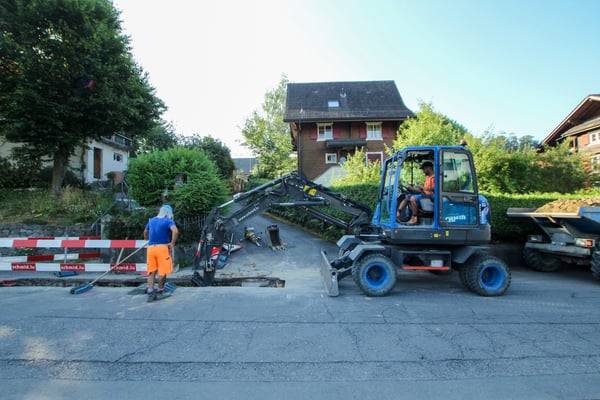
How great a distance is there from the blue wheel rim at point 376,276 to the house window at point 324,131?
20742mm

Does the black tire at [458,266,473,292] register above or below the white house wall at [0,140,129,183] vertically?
below

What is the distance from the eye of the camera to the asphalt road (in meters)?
3.16

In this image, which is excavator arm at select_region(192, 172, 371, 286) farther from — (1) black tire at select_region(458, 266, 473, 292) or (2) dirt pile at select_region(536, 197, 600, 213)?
(2) dirt pile at select_region(536, 197, 600, 213)

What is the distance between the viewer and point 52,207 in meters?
11.9

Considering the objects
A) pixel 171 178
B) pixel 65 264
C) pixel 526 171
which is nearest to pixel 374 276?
pixel 65 264

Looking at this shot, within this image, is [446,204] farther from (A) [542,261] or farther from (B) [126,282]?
(B) [126,282]

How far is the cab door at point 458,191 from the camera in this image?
→ 6.44 m

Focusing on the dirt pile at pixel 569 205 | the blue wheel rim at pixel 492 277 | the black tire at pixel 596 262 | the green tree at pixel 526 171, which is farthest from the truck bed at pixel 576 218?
the green tree at pixel 526 171

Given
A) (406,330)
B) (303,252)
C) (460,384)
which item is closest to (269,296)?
(406,330)

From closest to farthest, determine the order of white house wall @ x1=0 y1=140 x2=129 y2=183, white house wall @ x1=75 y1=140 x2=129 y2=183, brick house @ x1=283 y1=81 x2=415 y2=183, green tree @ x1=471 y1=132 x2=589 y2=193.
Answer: green tree @ x1=471 y1=132 x2=589 y2=193 → white house wall @ x1=0 y1=140 x2=129 y2=183 → white house wall @ x1=75 y1=140 x2=129 y2=183 → brick house @ x1=283 y1=81 x2=415 y2=183

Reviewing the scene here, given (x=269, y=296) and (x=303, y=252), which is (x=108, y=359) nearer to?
(x=269, y=296)

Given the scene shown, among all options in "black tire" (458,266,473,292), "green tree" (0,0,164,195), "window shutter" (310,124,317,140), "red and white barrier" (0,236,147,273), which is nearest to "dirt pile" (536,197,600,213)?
"black tire" (458,266,473,292)

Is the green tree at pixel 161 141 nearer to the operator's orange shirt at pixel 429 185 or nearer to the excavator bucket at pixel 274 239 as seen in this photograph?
the excavator bucket at pixel 274 239

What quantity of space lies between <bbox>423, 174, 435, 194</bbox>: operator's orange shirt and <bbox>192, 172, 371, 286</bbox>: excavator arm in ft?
6.07
